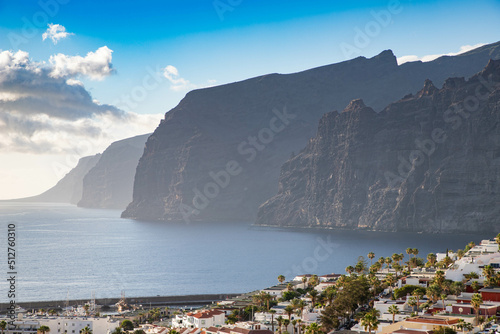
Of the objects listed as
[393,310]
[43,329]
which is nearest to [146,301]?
[43,329]

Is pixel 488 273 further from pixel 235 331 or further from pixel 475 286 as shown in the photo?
pixel 235 331

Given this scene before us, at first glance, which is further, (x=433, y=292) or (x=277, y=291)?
(x=277, y=291)

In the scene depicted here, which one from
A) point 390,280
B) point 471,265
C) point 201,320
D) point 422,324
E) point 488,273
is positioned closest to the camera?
point 422,324

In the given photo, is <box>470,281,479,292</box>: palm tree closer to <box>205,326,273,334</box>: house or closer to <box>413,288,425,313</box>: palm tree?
<box>413,288,425,313</box>: palm tree

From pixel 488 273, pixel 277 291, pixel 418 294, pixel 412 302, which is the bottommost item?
pixel 277 291

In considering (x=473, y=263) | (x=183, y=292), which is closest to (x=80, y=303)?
(x=183, y=292)

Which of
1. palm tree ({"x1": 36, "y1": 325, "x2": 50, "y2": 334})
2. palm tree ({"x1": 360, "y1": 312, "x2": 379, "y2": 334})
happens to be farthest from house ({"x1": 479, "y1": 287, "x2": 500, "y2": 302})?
palm tree ({"x1": 36, "y1": 325, "x2": 50, "y2": 334})

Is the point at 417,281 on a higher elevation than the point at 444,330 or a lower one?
higher

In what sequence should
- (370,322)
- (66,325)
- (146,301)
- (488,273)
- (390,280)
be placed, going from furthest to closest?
(146,301)
(390,280)
(488,273)
(66,325)
(370,322)

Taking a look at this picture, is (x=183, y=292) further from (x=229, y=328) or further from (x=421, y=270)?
(x=229, y=328)
